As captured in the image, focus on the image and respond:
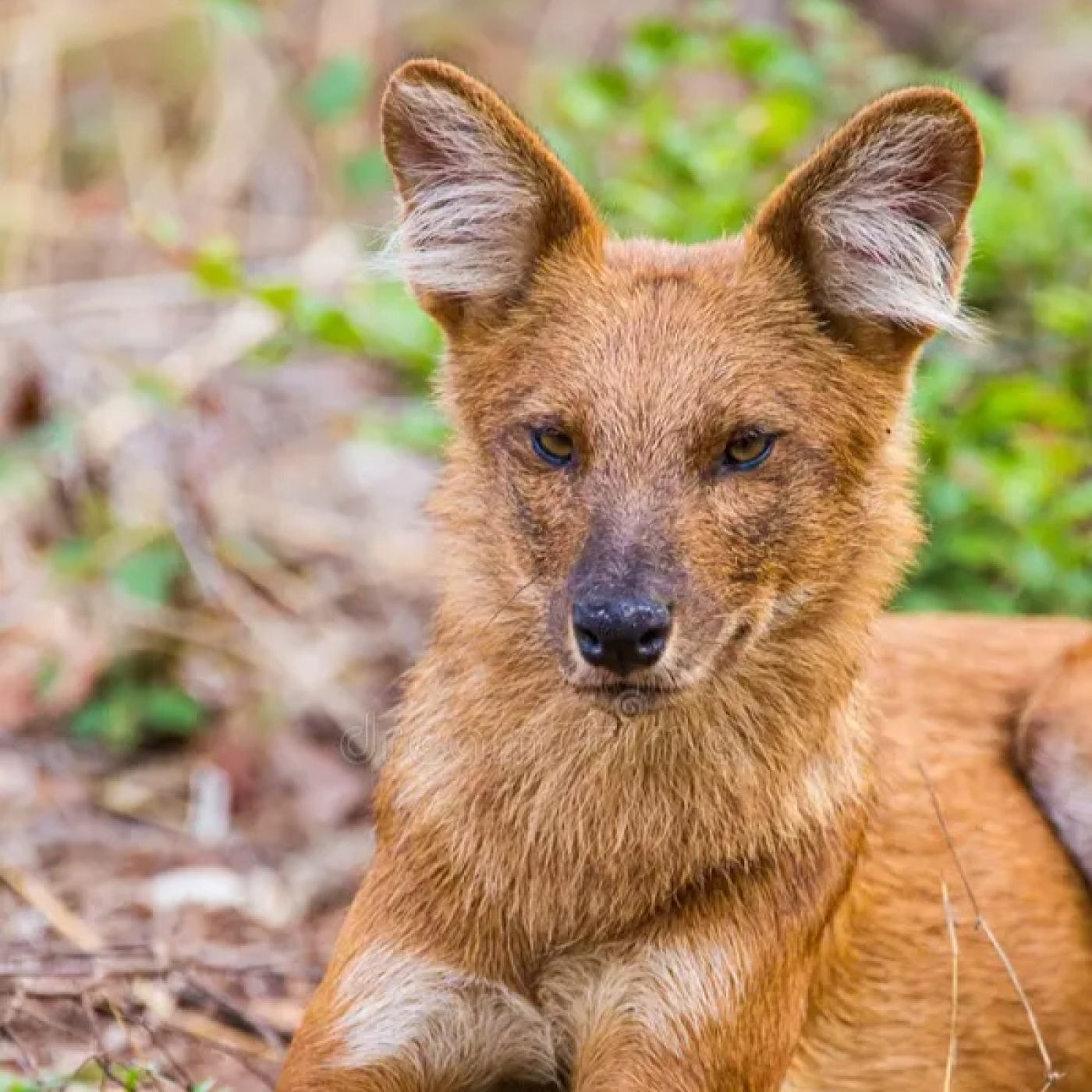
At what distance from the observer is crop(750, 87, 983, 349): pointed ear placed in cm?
435

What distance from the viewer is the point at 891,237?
4.48 meters

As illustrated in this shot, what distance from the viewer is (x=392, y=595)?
8516mm

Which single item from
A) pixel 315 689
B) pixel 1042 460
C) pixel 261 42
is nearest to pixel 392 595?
pixel 315 689

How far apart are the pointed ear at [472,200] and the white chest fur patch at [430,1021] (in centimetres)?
149

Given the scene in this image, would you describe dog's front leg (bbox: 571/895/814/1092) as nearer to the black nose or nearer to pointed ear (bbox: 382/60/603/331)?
the black nose

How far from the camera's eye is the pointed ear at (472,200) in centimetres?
451

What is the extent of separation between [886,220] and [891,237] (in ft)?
0.13

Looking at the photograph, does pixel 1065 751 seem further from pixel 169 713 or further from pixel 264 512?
pixel 264 512

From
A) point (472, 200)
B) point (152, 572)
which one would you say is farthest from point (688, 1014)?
point (152, 572)

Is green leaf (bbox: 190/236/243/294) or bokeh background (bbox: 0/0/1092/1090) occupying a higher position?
green leaf (bbox: 190/236/243/294)

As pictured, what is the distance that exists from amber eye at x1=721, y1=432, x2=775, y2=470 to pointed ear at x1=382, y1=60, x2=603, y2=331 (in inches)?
24.9

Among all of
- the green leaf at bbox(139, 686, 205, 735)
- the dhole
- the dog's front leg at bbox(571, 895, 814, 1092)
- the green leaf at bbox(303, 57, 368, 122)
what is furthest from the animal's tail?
the green leaf at bbox(303, 57, 368, 122)

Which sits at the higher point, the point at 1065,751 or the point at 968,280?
the point at 968,280

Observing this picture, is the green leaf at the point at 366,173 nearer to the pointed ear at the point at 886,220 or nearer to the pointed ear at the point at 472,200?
the pointed ear at the point at 472,200
